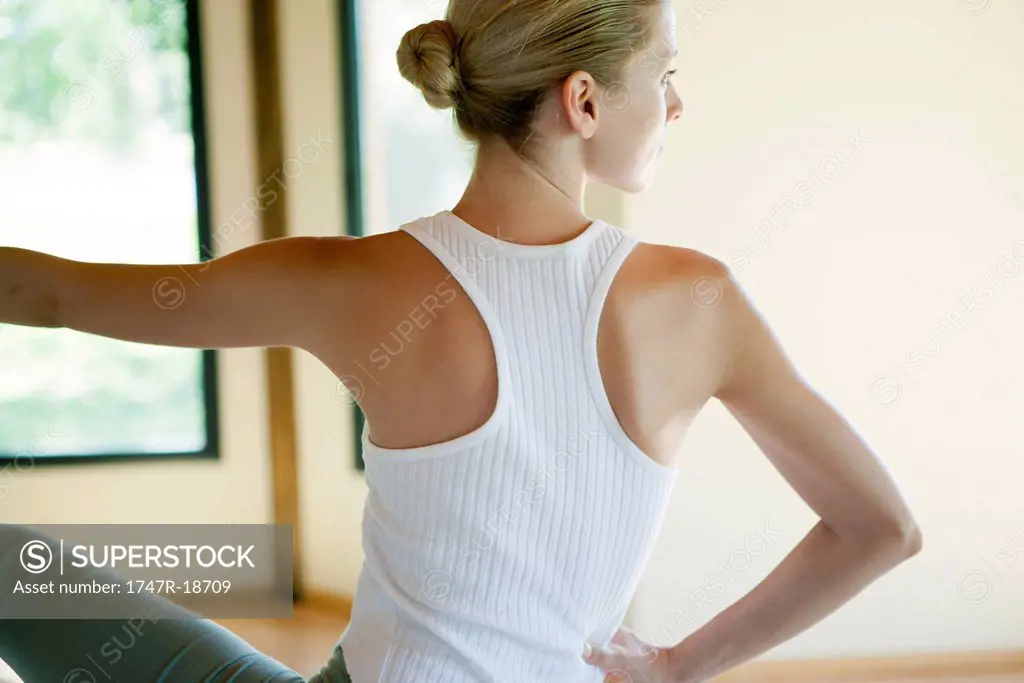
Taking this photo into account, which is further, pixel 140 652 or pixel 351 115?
pixel 351 115

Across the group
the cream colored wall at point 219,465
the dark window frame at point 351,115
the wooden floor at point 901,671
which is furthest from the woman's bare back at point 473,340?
the cream colored wall at point 219,465

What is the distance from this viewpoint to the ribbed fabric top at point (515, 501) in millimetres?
666

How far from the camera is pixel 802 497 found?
79 centimetres

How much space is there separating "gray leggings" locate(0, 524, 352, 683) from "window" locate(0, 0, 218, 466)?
5.91ft

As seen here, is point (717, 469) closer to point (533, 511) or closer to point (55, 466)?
point (533, 511)

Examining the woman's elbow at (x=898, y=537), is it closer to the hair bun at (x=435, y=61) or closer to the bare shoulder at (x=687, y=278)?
the bare shoulder at (x=687, y=278)

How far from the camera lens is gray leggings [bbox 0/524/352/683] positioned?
74 cm

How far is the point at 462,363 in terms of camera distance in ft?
2.20

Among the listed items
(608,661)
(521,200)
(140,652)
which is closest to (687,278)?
(521,200)

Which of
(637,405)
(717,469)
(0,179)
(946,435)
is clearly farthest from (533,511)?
(0,179)

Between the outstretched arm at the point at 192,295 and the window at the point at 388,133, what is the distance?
167cm

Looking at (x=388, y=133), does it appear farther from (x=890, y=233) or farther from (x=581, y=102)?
(x=581, y=102)

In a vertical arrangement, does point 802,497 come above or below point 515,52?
below

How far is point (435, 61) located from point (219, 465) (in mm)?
2076
